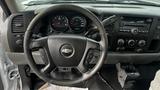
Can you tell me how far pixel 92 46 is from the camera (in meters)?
3.05

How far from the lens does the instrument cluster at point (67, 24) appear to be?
3.18 m

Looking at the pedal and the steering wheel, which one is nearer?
the steering wheel

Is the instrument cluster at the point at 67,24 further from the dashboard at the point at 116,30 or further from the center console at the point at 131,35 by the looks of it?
the center console at the point at 131,35

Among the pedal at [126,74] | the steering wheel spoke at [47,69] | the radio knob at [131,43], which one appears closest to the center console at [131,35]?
the radio knob at [131,43]

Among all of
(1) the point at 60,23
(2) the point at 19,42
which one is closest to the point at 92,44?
(1) the point at 60,23

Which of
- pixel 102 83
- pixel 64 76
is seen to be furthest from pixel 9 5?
pixel 102 83

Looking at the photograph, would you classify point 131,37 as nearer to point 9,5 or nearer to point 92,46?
point 92,46

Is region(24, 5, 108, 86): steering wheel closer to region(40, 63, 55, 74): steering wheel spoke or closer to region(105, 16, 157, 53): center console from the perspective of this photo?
region(40, 63, 55, 74): steering wheel spoke

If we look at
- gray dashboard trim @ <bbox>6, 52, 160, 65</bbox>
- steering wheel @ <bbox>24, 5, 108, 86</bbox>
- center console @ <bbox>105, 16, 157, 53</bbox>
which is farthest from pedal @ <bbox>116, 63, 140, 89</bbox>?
steering wheel @ <bbox>24, 5, 108, 86</bbox>

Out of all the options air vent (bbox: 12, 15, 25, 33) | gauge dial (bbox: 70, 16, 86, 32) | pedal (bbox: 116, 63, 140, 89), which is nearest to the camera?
gauge dial (bbox: 70, 16, 86, 32)

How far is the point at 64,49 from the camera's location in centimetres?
310

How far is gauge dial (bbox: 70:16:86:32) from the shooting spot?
3.17 metres

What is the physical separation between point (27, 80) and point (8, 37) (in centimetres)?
76

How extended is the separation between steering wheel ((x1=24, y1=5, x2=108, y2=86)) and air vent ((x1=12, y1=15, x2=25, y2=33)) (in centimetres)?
41
